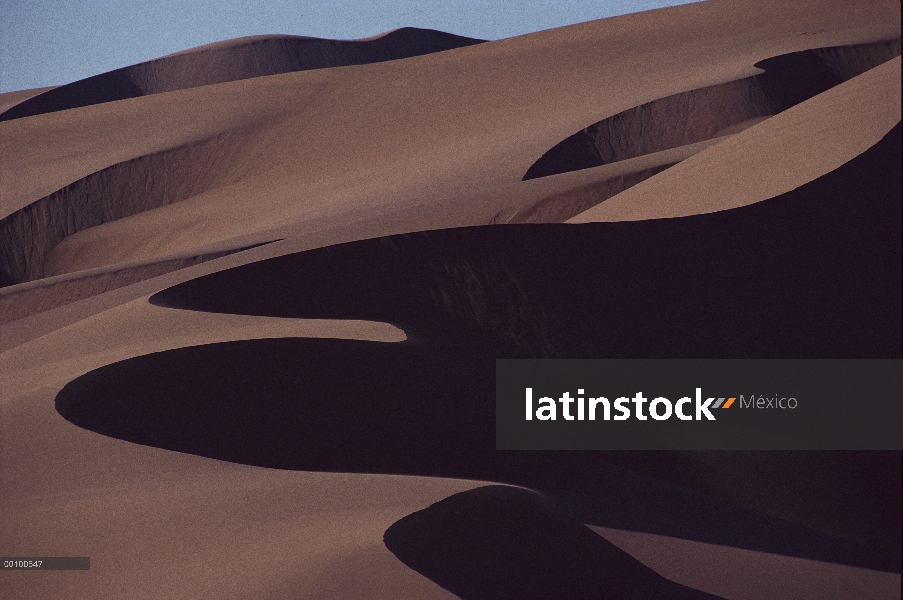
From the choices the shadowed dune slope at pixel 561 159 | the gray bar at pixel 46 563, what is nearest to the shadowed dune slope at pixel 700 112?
the shadowed dune slope at pixel 561 159

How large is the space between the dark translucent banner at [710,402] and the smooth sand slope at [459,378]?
194 millimetres

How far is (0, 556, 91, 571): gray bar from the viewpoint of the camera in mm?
5762

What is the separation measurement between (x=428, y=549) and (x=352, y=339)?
3384 millimetres

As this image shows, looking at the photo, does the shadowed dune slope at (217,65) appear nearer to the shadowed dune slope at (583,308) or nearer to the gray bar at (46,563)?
the shadowed dune slope at (583,308)

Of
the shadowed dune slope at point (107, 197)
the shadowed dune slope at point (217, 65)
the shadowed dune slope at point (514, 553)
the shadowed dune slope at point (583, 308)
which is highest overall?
the shadowed dune slope at point (217, 65)

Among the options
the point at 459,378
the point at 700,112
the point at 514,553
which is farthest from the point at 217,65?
the point at 514,553

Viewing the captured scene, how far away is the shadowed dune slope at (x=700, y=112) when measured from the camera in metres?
23.2

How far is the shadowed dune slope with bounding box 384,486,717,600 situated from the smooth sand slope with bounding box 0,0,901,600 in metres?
0.02

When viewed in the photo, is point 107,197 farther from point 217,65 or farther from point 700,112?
point 217,65

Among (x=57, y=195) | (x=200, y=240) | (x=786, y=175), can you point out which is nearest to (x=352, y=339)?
(x=786, y=175)

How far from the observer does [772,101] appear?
939 inches

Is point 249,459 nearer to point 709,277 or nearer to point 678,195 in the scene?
point 709,277

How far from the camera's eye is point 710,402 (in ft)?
31.8

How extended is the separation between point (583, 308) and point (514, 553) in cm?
529
